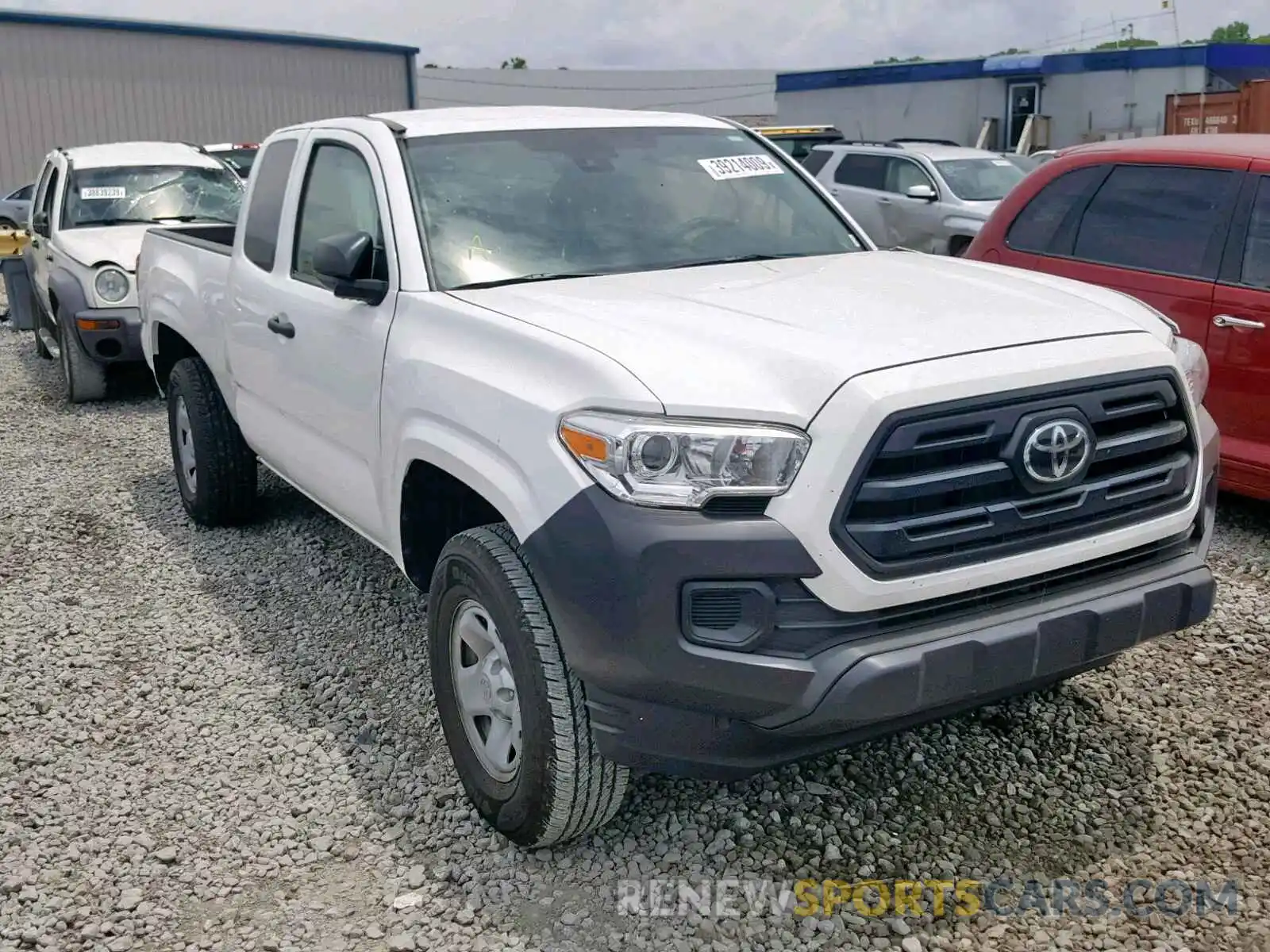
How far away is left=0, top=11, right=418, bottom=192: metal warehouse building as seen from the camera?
25578mm

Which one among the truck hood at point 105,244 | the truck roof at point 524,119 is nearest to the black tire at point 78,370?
the truck hood at point 105,244

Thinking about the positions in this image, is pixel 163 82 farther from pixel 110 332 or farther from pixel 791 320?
pixel 791 320

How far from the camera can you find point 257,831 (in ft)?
11.4

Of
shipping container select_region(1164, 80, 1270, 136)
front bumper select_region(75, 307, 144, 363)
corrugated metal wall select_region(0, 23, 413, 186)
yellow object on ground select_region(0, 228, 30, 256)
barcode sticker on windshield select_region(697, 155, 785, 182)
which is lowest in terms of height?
front bumper select_region(75, 307, 144, 363)

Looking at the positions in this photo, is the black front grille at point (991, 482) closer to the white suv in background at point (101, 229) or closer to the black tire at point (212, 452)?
the black tire at point (212, 452)

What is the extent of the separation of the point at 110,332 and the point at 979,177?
9.59 m

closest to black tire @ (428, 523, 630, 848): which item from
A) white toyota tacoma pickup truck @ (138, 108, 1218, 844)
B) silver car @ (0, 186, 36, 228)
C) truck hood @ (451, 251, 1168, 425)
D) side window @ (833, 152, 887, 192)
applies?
white toyota tacoma pickup truck @ (138, 108, 1218, 844)

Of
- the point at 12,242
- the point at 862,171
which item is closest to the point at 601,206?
the point at 862,171

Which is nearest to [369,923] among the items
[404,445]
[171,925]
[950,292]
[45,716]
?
[171,925]

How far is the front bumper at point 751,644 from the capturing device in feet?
8.67

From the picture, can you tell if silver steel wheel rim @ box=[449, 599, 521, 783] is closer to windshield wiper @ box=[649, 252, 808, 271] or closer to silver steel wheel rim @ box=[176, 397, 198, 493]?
windshield wiper @ box=[649, 252, 808, 271]

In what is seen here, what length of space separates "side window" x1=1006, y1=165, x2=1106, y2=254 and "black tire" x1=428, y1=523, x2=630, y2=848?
13.7ft

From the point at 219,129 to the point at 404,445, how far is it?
91.4 feet

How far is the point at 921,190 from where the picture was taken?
13.1 meters
